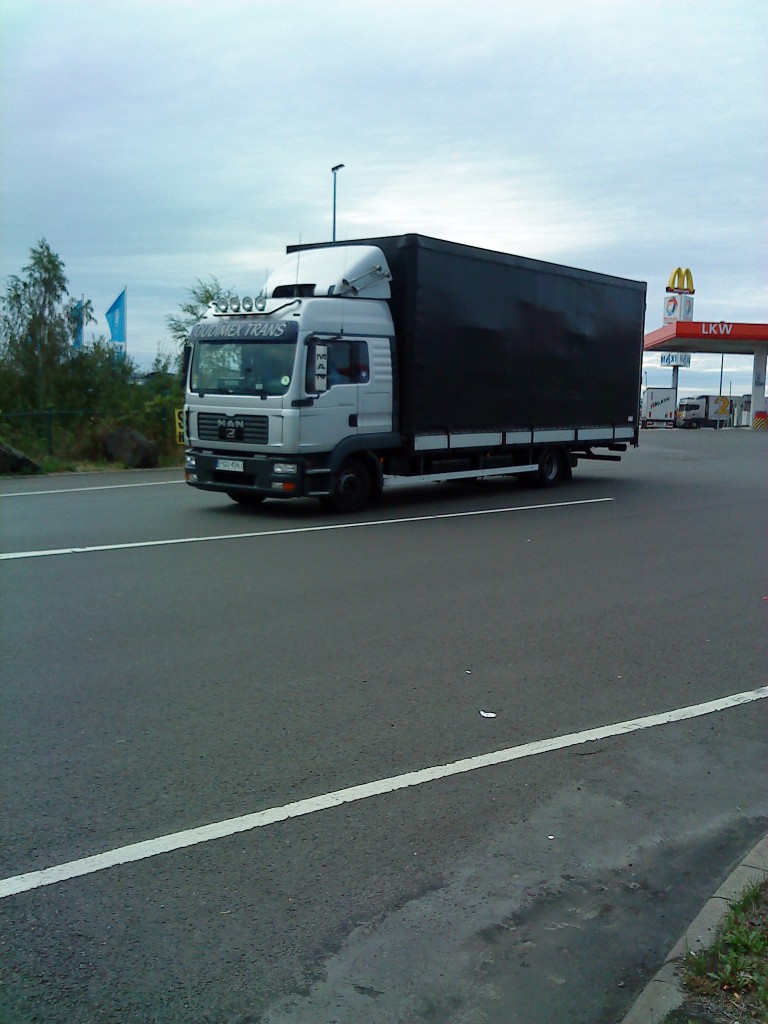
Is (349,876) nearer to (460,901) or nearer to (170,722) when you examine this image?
(460,901)

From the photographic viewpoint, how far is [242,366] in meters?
14.5

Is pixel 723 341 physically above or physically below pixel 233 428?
above

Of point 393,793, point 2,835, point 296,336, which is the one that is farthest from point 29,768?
point 296,336

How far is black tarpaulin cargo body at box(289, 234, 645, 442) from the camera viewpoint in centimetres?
1542

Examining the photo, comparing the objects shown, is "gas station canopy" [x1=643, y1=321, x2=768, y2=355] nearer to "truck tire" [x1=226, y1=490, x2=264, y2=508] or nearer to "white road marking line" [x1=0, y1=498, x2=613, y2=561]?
"white road marking line" [x1=0, y1=498, x2=613, y2=561]

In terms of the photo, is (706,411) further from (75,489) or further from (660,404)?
(75,489)

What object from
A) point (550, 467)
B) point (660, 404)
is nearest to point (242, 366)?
point (550, 467)

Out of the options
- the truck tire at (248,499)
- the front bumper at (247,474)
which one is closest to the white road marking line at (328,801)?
the front bumper at (247,474)

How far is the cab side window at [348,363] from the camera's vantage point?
14.4 metres

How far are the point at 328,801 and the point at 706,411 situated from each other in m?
73.9

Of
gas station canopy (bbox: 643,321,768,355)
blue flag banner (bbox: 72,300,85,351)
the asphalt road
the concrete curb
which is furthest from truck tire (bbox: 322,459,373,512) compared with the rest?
gas station canopy (bbox: 643,321,768,355)

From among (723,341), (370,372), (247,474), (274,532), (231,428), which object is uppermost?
(723,341)

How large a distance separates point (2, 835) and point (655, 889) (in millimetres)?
2757

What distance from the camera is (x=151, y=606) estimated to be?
8617 mm
